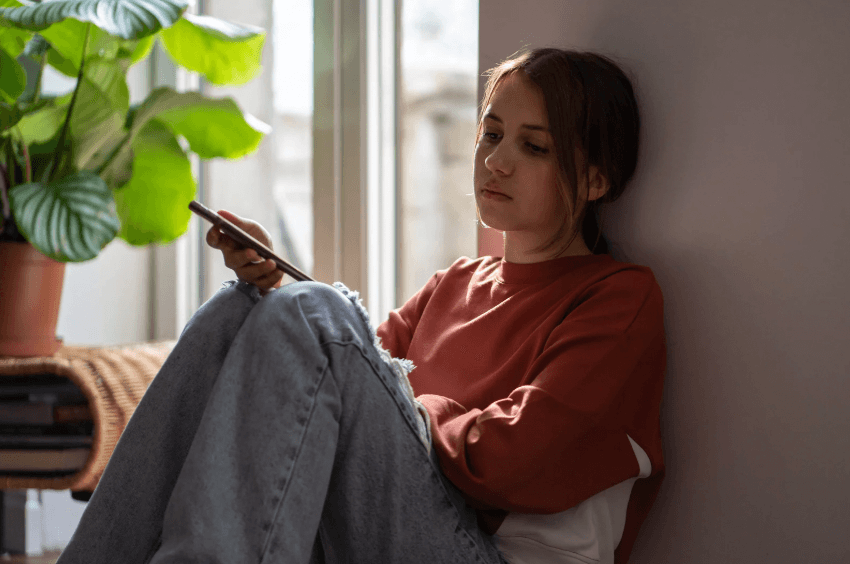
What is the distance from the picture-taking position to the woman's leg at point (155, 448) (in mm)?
805

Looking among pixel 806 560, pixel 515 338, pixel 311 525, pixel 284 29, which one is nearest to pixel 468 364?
pixel 515 338

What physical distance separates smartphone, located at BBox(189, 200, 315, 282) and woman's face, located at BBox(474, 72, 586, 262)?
289 mm

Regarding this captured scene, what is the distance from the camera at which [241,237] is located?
87 cm

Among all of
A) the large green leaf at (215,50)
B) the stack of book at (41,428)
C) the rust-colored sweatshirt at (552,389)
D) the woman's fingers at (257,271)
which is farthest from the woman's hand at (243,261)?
the large green leaf at (215,50)

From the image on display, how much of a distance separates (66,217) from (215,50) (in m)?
0.52

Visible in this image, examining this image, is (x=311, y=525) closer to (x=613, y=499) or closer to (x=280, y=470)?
(x=280, y=470)

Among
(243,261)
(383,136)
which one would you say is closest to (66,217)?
(243,261)

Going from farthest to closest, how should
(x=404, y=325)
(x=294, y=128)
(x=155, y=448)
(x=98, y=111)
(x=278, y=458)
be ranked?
(x=294, y=128) → (x=98, y=111) → (x=404, y=325) → (x=155, y=448) → (x=278, y=458)

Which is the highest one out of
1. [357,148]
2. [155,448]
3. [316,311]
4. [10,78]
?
[10,78]

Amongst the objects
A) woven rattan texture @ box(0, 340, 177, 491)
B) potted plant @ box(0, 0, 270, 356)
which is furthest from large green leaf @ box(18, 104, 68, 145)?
woven rattan texture @ box(0, 340, 177, 491)

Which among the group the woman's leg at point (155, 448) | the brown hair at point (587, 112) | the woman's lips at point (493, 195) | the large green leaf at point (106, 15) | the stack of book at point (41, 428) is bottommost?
the stack of book at point (41, 428)

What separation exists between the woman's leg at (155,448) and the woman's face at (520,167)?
1.19 ft

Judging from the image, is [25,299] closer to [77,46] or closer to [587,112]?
[77,46]

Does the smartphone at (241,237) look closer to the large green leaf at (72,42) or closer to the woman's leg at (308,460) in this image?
the woman's leg at (308,460)
